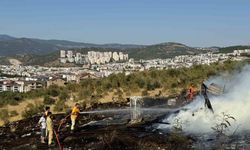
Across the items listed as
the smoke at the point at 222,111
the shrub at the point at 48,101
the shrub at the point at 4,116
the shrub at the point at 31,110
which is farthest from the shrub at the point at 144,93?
the smoke at the point at 222,111

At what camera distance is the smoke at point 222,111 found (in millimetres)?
20688

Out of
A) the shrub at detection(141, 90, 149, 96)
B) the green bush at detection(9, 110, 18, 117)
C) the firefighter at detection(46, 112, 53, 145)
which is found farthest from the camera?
the shrub at detection(141, 90, 149, 96)

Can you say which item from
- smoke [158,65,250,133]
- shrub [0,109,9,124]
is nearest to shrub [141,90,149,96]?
shrub [0,109,9,124]

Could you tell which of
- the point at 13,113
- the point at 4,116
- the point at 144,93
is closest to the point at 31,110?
the point at 13,113

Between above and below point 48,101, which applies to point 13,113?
below

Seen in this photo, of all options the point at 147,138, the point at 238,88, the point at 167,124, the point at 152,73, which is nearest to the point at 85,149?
the point at 147,138

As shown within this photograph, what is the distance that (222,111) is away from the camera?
865 inches

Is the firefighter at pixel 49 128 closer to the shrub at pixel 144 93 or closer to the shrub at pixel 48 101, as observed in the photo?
the shrub at pixel 48 101

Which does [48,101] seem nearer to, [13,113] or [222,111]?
[13,113]

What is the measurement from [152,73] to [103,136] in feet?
87.0

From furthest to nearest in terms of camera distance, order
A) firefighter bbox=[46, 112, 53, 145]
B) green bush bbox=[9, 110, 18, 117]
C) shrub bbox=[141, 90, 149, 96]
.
A: shrub bbox=[141, 90, 149, 96] → green bush bbox=[9, 110, 18, 117] → firefighter bbox=[46, 112, 53, 145]

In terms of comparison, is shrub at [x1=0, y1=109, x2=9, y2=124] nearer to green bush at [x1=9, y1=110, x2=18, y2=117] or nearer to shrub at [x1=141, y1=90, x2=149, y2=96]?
green bush at [x1=9, y1=110, x2=18, y2=117]

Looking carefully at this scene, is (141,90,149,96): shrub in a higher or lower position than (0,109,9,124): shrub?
higher

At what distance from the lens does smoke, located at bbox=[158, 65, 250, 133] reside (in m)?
20.7
